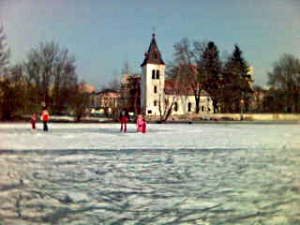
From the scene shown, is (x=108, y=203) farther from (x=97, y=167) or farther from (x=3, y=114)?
(x=3, y=114)

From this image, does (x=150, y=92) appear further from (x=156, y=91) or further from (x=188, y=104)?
(x=188, y=104)

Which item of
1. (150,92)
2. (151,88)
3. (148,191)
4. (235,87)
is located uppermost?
(235,87)

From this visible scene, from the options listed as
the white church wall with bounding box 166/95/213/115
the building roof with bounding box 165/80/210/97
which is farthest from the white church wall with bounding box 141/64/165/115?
the white church wall with bounding box 166/95/213/115

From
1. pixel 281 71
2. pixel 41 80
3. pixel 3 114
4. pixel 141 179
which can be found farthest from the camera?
pixel 3 114

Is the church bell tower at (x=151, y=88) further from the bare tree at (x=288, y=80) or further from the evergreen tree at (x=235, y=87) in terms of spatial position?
the bare tree at (x=288, y=80)

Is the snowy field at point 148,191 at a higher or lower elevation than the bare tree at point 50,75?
lower

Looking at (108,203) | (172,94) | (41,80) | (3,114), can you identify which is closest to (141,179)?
(108,203)

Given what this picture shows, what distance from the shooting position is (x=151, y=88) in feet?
73.1

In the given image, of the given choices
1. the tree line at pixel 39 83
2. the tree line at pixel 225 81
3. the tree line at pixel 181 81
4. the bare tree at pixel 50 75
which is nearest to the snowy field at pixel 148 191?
the tree line at pixel 181 81

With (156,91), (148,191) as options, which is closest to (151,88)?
(156,91)

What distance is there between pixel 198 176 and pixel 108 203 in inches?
57.1

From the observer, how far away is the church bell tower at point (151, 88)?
20484 millimetres

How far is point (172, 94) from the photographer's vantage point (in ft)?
72.7

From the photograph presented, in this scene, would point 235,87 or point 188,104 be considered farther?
point 235,87
